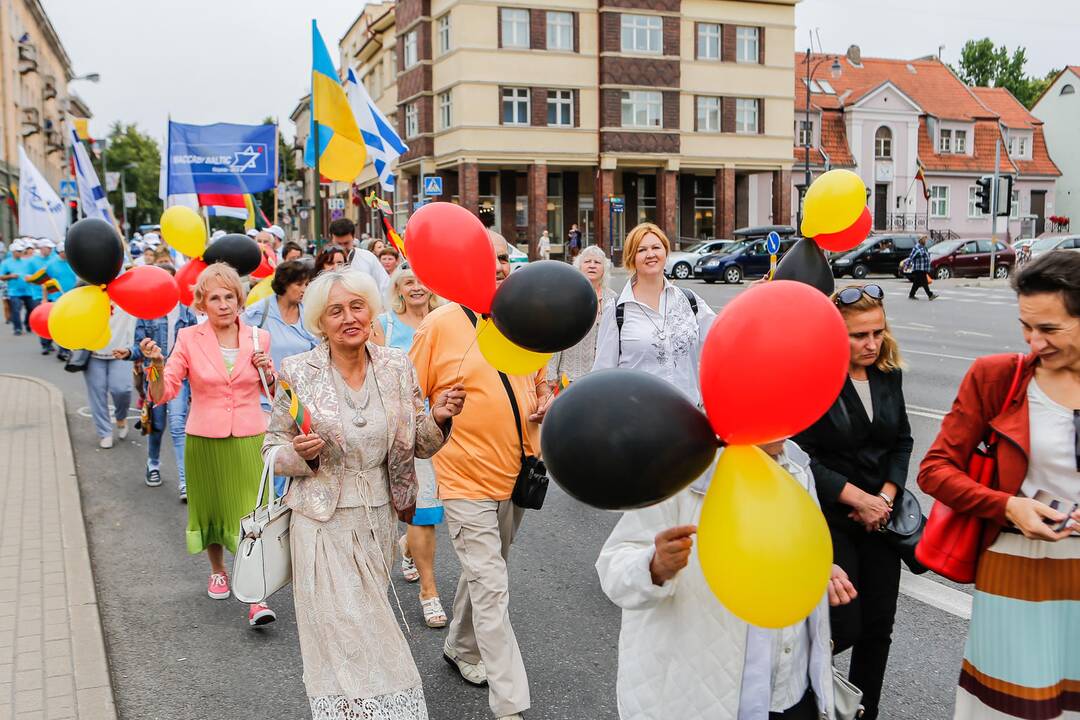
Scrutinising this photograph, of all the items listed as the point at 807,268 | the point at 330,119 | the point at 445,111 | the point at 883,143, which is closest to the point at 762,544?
the point at 807,268

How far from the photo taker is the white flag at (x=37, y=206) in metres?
13.8

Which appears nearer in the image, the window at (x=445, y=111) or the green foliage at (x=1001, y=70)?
the window at (x=445, y=111)

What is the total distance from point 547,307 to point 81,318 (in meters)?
3.33

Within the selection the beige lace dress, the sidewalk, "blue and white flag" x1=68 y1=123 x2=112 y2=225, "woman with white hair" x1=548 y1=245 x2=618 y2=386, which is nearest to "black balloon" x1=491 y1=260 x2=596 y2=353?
the beige lace dress

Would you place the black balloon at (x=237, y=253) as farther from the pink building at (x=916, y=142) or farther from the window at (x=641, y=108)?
the pink building at (x=916, y=142)

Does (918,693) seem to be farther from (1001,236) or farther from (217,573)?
(1001,236)

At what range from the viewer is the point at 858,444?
326 cm

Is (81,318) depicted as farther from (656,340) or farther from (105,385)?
(105,385)

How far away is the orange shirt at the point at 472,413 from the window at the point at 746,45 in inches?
1694

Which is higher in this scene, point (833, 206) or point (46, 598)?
point (833, 206)

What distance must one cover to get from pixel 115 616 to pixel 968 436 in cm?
437

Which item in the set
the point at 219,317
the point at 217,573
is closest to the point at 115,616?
the point at 217,573

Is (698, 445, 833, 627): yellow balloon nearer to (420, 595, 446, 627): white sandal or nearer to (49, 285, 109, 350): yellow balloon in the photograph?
(420, 595, 446, 627): white sandal

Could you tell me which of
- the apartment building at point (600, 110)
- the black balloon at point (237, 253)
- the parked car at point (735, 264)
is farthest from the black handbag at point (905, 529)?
the apartment building at point (600, 110)
